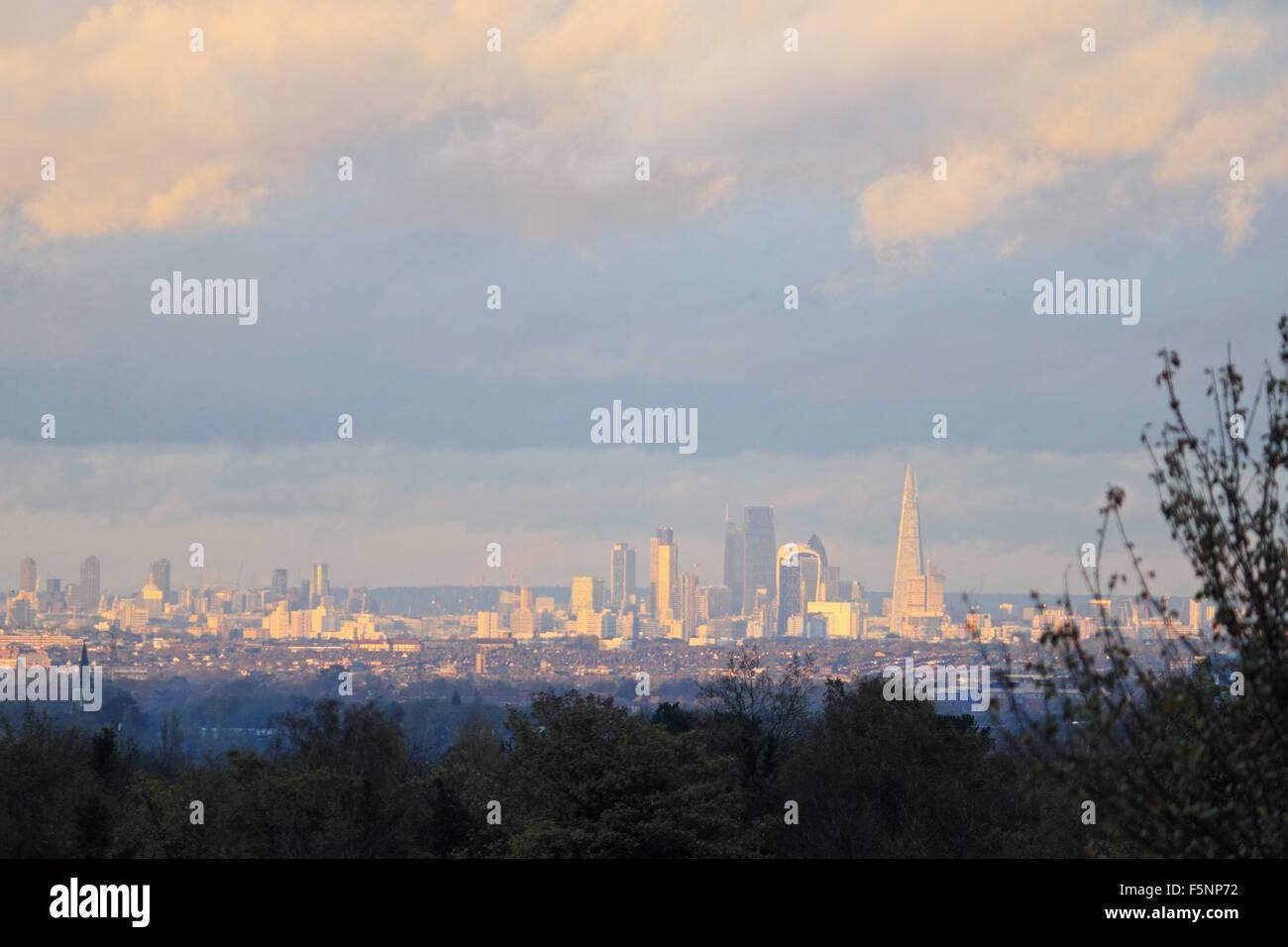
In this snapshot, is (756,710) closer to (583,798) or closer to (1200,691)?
(583,798)

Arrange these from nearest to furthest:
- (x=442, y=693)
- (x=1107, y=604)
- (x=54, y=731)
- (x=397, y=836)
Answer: (x=1107, y=604), (x=397, y=836), (x=54, y=731), (x=442, y=693)

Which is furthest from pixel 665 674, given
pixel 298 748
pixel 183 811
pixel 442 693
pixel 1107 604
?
pixel 1107 604

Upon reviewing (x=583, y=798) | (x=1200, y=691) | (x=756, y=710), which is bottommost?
(x=756, y=710)

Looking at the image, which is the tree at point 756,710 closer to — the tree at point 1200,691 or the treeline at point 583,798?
the treeline at point 583,798

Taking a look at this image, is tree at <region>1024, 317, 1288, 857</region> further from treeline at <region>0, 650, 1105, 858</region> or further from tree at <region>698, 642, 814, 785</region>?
tree at <region>698, 642, 814, 785</region>

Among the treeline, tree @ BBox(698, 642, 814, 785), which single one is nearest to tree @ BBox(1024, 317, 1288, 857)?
the treeline

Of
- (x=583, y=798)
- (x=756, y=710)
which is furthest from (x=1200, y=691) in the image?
(x=756, y=710)

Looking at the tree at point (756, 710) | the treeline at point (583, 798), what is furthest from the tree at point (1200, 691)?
the tree at point (756, 710)
